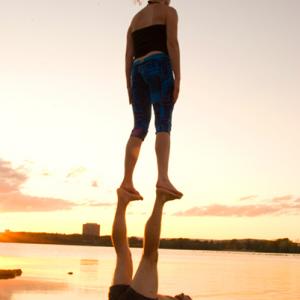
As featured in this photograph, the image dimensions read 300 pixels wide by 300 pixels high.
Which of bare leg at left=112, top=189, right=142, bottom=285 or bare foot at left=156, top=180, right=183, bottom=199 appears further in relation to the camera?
bare leg at left=112, top=189, right=142, bottom=285

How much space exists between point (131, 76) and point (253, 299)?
7828cm

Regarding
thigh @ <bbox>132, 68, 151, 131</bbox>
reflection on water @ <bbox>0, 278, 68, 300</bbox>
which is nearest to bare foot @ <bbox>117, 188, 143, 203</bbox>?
thigh @ <bbox>132, 68, 151, 131</bbox>

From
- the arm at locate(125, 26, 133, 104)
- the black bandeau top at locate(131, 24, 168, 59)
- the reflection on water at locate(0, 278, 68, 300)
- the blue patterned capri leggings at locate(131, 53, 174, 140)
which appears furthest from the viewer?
the reflection on water at locate(0, 278, 68, 300)

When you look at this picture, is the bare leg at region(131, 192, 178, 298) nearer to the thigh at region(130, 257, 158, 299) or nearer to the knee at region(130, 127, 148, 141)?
the thigh at region(130, 257, 158, 299)

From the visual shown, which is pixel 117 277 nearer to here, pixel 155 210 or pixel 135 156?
pixel 155 210

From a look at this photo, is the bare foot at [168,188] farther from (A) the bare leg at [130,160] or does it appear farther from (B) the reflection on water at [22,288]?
(B) the reflection on water at [22,288]

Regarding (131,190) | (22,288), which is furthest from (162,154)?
(22,288)

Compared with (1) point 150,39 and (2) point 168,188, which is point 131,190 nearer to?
(2) point 168,188

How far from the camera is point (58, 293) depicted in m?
71.8

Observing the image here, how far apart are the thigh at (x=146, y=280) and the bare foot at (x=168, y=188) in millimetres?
928

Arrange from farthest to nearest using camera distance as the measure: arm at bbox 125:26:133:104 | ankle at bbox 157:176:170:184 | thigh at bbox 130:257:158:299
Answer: arm at bbox 125:26:133:104 → ankle at bbox 157:176:170:184 → thigh at bbox 130:257:158:299

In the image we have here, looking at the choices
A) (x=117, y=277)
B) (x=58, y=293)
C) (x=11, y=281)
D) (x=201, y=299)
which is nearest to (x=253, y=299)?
(x=201, y=299)

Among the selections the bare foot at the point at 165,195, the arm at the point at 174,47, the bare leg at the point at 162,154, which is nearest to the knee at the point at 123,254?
the bare foot at the point at 165,195

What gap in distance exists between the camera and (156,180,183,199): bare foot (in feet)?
25.5
